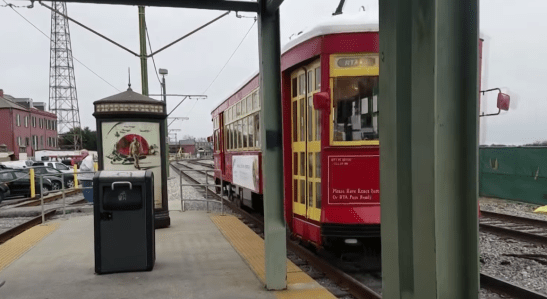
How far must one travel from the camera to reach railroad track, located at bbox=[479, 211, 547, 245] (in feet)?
26.0

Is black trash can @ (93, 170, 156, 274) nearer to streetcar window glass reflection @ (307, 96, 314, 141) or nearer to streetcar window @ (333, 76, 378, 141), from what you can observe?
streetcar window glass reflection @ (307, 96, 314, 141)

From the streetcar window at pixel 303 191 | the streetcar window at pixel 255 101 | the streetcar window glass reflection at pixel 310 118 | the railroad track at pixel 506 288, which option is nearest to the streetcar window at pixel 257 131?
the streetcar window at pixel 255 101

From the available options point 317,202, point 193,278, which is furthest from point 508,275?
point 193,278

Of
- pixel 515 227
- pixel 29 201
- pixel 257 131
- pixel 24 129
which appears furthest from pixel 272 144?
pixel 24 129

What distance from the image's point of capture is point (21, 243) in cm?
748

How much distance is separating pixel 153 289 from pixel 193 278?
1.70 feet

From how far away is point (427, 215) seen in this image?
182cm

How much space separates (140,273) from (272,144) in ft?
7.71

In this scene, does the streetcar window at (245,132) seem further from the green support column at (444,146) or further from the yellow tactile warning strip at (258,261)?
the green support column at (444,146)

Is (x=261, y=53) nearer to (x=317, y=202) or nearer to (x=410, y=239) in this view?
(x=317, y=202)

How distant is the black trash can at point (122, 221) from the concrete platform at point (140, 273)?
6.5 inches

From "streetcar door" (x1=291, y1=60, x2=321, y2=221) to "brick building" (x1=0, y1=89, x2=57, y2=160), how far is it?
45159mm

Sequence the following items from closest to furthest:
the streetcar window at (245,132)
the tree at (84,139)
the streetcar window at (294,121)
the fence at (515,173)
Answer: the streetcar window at (294,121) < the streetcar window at (245,132) < the fence at (515,173) < the tree at (84,139)

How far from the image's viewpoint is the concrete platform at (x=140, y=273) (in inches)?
183
